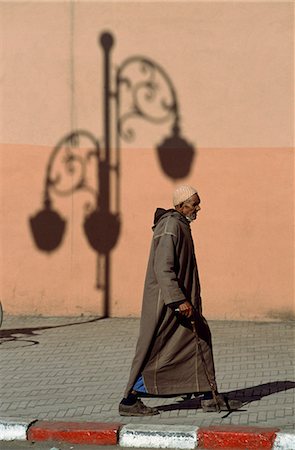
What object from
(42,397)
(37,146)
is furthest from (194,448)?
(37,146)

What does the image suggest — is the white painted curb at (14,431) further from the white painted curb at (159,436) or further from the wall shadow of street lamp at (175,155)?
the wall shadow of street lamp at (175,155)

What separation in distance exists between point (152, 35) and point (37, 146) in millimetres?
1794

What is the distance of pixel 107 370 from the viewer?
10.4 meters

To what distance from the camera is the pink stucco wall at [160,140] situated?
1270 centimetres

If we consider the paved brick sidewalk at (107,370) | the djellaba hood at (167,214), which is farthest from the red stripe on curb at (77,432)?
the djellaba hood at (167,214)

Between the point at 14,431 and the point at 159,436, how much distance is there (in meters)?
1.07

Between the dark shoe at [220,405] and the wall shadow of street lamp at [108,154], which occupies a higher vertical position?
the wall shadow of street lamp at [108,154]

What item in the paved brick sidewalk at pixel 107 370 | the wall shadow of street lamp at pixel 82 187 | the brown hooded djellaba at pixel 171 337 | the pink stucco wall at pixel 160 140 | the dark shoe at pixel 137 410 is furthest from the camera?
the wall shadow of street lamp at pixel 82 187

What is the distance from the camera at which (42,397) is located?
30.5 feet

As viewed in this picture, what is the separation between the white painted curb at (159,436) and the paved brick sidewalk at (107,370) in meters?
0.25

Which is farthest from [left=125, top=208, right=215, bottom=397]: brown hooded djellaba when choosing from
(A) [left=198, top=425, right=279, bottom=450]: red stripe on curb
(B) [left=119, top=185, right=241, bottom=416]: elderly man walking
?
(A) [left=198, top=425, right=279, bottom=450]: red stripe on curb

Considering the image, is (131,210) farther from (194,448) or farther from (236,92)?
(194,448)

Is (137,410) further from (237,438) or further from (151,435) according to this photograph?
(237,438)

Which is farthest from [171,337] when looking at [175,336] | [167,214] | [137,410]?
[167,214]
